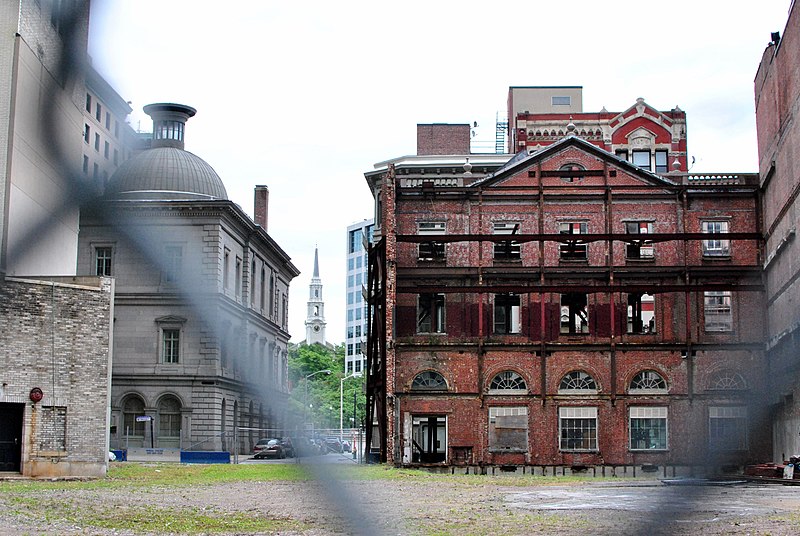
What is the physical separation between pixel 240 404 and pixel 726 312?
49540 millimetres

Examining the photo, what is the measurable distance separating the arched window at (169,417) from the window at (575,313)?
156ft

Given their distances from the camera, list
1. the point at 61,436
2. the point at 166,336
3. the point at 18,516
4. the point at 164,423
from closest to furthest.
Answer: the point at 166,336, the point at 164,423, the point at 18,516, the point at 61,436

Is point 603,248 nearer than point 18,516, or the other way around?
point 18,516

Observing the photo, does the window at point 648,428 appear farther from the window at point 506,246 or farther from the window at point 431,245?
the window at point 431,245

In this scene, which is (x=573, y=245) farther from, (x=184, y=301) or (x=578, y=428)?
(x=184, y=301)

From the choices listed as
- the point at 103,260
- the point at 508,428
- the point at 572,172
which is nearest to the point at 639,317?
the point at 572,172

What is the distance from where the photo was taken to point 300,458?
8.96ft

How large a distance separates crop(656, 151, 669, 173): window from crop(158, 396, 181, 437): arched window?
223ft

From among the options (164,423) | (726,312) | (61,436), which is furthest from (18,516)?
(726,312)

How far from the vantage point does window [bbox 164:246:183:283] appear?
7.80ft

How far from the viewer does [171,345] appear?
287 centimetres

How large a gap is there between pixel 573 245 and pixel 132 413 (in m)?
48.0

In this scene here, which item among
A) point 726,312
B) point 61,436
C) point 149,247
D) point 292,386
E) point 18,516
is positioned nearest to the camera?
point 149,247

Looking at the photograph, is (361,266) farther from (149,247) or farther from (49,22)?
(49,22)
